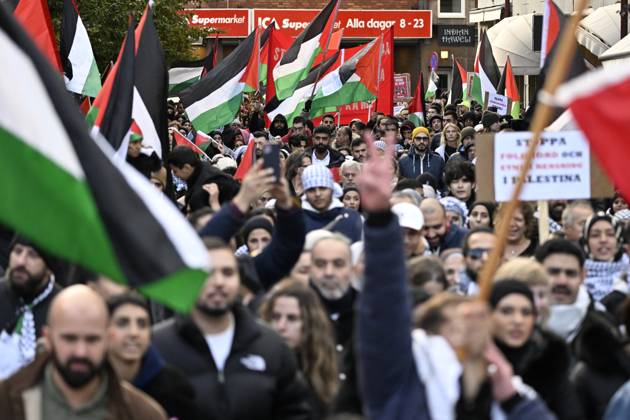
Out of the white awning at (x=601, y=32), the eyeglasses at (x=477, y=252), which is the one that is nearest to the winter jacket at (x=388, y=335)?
the eyeglasses at (x=477, y=252)

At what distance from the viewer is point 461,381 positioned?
16.1 ft

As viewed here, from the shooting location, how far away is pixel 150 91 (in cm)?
1081

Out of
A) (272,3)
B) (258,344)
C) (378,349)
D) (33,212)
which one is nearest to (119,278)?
(33,212)

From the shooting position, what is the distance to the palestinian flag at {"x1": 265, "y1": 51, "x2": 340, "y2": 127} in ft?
66.3

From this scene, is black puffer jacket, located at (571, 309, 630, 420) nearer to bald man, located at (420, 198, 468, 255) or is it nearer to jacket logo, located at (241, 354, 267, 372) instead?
jacket logo, located at (241, 354, 267, 372)

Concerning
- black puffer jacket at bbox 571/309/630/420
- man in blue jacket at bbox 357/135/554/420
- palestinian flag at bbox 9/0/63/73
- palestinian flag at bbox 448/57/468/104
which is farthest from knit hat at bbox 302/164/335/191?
palestinian flag at bbox 448/57/468/104

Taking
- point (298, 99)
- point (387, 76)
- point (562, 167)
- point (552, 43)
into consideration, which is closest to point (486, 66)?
point (387, 76)

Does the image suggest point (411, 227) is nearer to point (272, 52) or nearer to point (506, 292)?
point (506, 292)

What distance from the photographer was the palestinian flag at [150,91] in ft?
34.3

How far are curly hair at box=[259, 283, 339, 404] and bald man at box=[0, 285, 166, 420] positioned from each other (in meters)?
1.26

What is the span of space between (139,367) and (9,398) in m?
0.82

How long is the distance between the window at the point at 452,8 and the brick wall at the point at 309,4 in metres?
1.16

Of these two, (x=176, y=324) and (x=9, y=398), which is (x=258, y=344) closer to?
(x=176, y=324)

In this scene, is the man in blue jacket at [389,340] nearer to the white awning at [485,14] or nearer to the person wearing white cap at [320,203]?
the person wearing white cap at [320,203]
